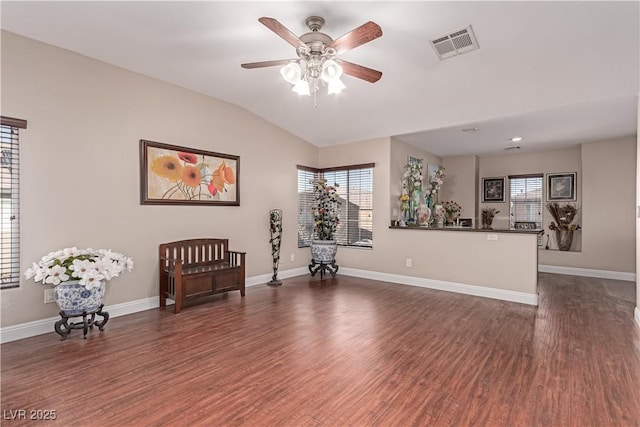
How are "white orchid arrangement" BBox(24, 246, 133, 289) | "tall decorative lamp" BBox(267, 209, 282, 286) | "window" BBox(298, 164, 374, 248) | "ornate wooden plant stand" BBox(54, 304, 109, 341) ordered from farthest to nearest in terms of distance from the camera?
"window" BBox(298, 164, 374, 248)
"tall decorative lamp" BBox(267, 209, 282, 286)
"ornate wooden plant stand" BBox(54, 304, 109, 341)
"white orchid arrangement" BBox(24, 246, 133, 289)

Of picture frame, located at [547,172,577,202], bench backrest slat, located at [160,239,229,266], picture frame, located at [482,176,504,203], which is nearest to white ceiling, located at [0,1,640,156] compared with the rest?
picture frame, located at [547,172,577,202]

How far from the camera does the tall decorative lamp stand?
5.42m

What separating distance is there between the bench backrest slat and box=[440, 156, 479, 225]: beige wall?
223 inches

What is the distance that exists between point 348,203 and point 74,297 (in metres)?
4.43

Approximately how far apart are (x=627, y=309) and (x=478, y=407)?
11.5 feet

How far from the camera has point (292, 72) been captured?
2.77m

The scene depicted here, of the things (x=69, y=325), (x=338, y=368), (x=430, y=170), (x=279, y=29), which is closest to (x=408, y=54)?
(x=279, y=29)

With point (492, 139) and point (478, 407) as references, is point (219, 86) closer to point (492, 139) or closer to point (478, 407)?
point (478, 407)

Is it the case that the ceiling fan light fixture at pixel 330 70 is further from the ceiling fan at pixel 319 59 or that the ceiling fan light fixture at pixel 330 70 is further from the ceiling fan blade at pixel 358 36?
the ceiling fan blade at pixel 358 36

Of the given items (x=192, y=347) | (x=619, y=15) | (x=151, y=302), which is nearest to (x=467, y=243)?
(x=619, y=15)

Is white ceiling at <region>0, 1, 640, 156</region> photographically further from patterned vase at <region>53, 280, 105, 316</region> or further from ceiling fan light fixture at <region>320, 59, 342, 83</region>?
patterned vase at <region>53, 280, 105, 316</region>

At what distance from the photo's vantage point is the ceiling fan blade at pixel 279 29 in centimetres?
222

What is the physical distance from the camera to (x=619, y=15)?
2629mm

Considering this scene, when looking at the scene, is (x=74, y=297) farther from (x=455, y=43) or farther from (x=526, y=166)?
(x=526, y=166)
